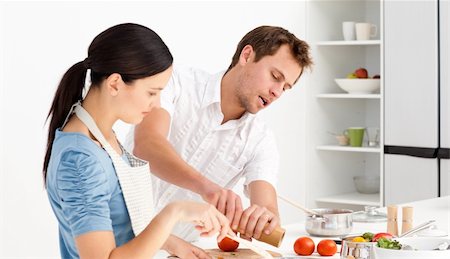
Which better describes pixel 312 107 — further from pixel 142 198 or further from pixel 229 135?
pixel 142 198

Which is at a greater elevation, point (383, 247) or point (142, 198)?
point (142, 198)

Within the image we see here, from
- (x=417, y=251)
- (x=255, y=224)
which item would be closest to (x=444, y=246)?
(x=417, y=251)

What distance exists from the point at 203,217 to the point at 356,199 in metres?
3.81

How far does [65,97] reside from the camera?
6.26ft

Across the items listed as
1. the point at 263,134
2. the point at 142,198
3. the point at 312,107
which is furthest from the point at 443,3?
the point at 142,198

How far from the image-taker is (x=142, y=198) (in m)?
1.92

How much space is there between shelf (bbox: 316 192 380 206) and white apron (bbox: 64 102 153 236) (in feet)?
11.7

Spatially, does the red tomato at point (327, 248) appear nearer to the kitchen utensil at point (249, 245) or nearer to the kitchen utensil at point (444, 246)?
the kitchen utensil at point (249, 245)

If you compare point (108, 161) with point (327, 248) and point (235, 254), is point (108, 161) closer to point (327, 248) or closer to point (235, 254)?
point (235, 254)

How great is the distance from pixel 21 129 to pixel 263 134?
4.63 ft

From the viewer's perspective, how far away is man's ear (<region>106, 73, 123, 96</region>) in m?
1.81

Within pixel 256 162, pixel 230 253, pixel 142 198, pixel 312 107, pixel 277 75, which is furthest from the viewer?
pixel 312 107

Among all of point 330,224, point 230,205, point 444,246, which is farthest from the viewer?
point 330,224

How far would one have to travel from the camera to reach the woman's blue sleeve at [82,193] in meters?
1.70
